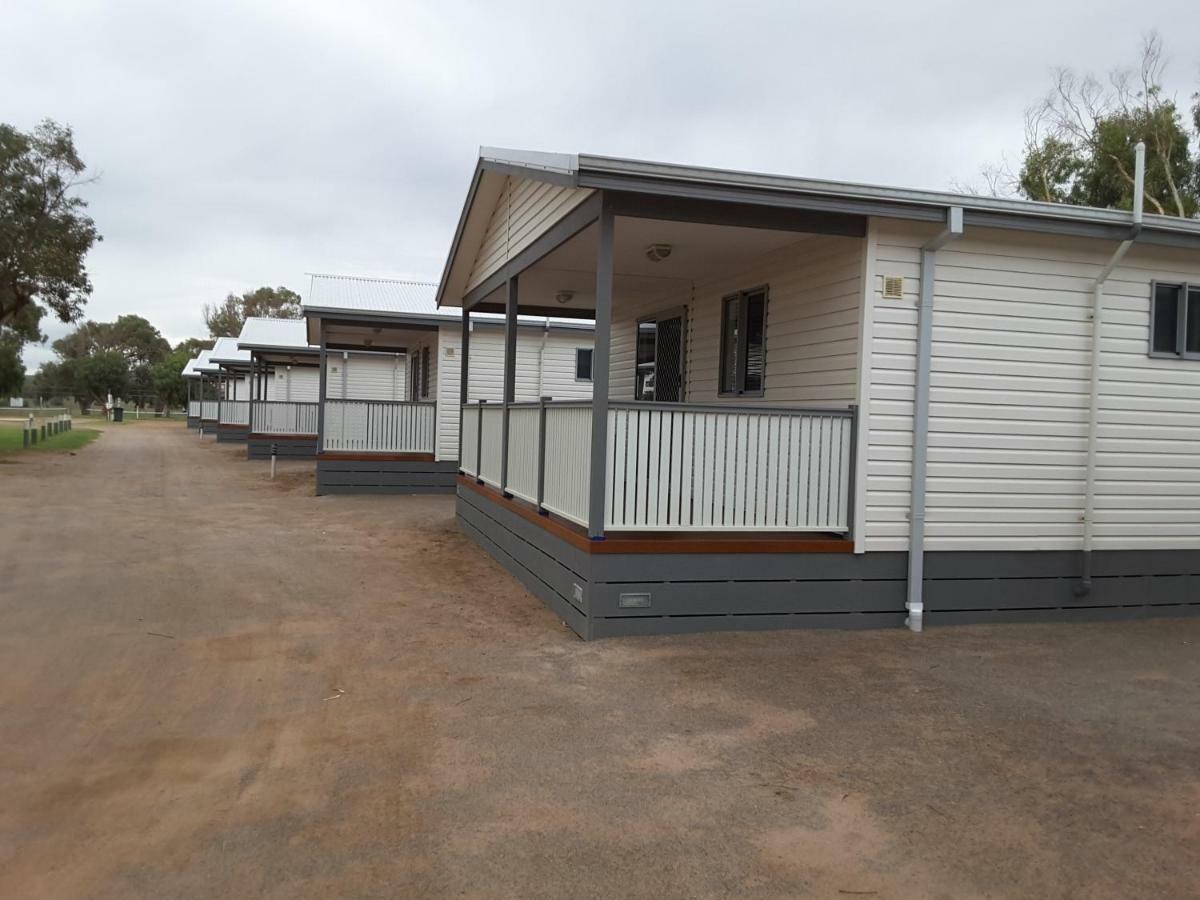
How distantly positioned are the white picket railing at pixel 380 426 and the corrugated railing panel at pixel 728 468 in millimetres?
10804

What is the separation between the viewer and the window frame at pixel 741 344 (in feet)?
29.0

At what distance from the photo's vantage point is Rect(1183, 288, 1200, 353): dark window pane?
7977 millimetres

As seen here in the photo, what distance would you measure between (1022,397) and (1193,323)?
186 cm

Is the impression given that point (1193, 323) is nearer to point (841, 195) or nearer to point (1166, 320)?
point (1166, 320)

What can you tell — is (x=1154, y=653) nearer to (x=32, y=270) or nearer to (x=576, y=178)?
(x=576, y=178)

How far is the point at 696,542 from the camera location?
701 centimetres

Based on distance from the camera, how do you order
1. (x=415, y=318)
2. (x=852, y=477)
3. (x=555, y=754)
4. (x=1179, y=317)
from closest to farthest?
(x=555, y=754) → (x=852, y=477) → (x=1179, y=317) → (x=415, y=318)

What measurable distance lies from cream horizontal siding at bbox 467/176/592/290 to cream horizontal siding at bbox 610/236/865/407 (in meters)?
2.04

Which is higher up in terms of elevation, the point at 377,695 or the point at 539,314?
the point at 539,314

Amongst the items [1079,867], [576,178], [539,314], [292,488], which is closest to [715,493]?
[576,178]

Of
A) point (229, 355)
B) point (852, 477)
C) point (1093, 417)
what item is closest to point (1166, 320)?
point (1093, 417)

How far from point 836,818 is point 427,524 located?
388 inches

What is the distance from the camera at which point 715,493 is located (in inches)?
277

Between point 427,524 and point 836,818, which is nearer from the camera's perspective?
point 836,818
